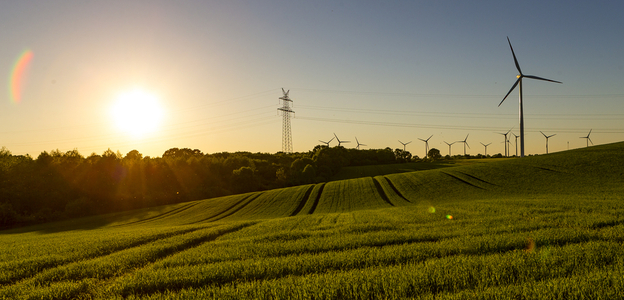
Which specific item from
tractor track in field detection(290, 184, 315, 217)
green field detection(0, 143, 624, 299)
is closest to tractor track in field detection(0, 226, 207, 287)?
green field detection(0, 143, 624, 299)

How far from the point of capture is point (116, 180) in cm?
7862

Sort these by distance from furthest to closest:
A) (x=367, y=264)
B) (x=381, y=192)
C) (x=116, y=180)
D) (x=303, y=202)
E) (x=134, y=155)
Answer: (x=134, y=155) < (x=116, y=180) < (x=381, y=192) < (x=303, y=202) < (x=367, y=264)

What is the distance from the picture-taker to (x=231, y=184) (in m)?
100

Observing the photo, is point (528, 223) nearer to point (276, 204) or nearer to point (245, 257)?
point (245, 257)

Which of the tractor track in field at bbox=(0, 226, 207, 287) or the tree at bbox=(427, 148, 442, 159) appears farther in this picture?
the tree at bbox=(427, 148, 442, 159)

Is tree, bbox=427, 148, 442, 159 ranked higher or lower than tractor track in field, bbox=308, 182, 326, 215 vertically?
higher

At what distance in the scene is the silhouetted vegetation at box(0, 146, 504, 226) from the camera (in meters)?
68.5

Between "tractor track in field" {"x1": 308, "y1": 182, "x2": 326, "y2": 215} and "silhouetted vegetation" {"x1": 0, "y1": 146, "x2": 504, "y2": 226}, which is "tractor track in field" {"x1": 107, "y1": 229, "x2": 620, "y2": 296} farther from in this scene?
"silhouetted vegetation" {"x1": 0, "y1": 146, "x2": 504, "y2": 226}

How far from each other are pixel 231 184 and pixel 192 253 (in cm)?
8612

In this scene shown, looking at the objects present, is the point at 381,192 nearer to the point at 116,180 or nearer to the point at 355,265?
the point at 355,265

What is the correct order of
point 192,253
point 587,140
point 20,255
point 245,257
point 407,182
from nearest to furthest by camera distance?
point 245,257
point 192,253
point 20,255
point 407,182
point 587,140

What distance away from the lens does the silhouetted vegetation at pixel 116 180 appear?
2698 inches

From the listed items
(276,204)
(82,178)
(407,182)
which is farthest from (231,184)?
(407,182)

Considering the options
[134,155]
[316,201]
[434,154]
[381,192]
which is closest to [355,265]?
[316,201]
